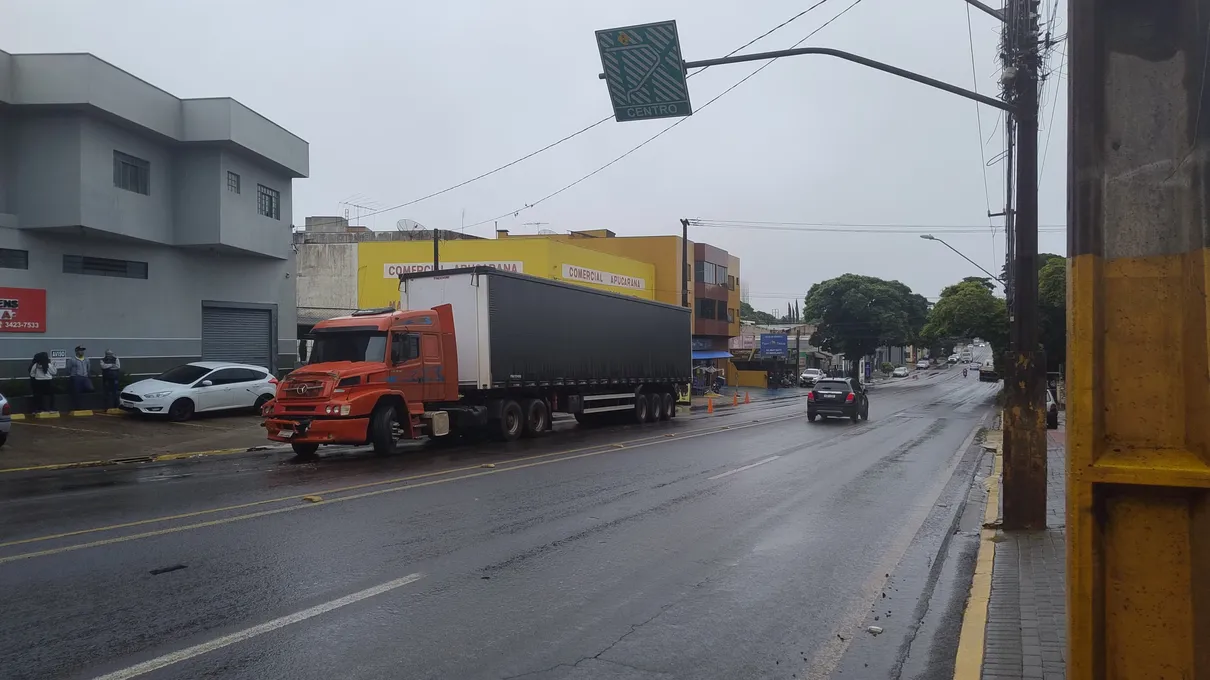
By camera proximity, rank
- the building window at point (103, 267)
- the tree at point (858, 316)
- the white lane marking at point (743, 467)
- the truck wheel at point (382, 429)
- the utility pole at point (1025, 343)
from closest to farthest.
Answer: the utility pole at point (1025, 343) < the white lane marking at point (743, 467) < the truck wheel at point (382, 429) < the building window at point (103, 267) < the tree at point (858, 316)

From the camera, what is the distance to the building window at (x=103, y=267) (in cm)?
2092

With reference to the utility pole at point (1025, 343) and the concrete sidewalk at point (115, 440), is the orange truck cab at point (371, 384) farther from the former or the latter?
the utility pole at point (1025, 343)

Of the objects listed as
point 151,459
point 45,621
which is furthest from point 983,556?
point 151,459

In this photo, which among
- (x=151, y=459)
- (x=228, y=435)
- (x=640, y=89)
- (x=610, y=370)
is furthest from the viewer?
(x=610, y=370)

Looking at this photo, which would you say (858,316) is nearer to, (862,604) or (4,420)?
A: (4,420)

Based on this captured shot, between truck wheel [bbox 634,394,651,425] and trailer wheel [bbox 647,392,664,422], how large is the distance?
0.20 meters

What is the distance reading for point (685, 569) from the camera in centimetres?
762

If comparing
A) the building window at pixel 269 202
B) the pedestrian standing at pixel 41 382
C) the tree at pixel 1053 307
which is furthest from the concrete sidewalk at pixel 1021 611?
the tree at pixel 1053 307

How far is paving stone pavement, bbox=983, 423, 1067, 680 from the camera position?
5.12 meters

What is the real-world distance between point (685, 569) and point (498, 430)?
12.2 meters

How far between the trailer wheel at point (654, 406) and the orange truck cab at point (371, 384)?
1016 cm

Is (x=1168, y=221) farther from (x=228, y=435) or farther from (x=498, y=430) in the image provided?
(x=228, y=435)

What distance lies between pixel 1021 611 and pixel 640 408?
20.2 m

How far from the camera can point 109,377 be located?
69.0 feet
